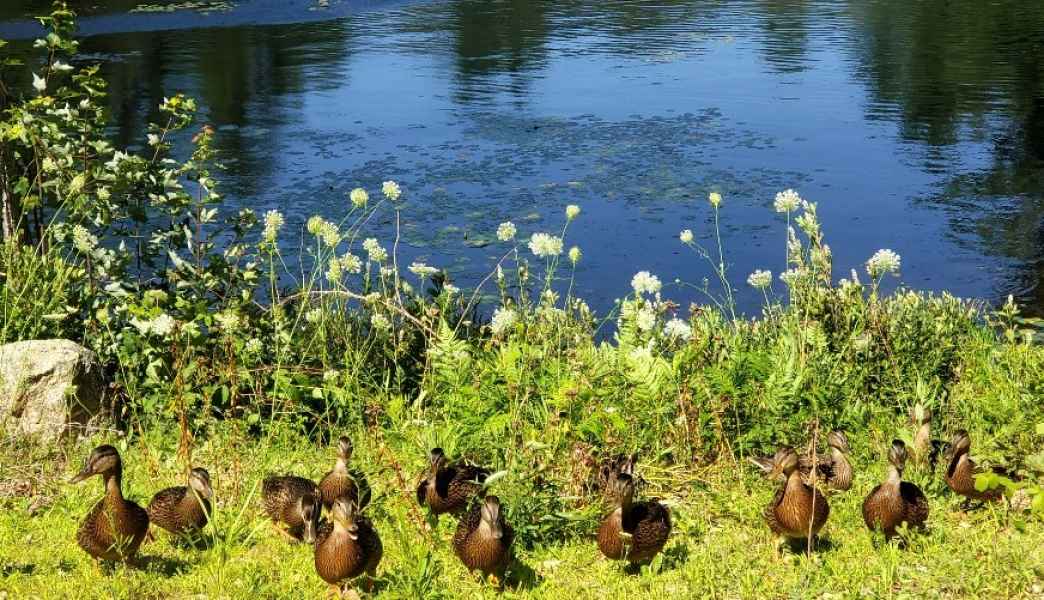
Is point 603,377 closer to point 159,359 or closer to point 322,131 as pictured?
point 159,359

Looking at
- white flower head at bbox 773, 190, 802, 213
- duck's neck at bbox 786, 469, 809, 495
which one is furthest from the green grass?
white flower head at bbox 773, 190, 802, 213

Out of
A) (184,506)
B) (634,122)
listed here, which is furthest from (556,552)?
(634,122)

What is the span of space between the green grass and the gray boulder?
204 millimetres

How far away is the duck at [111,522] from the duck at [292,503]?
0.55 metres

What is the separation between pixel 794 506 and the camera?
5227mm

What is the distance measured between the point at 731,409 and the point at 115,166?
3.83 metres

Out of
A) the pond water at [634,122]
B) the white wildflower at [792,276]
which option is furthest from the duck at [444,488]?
the pond water at [634,122]

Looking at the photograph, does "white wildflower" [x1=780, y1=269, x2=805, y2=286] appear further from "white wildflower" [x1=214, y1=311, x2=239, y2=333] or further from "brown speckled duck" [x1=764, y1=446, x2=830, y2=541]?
"white wildflower" [x1=214, y1=311, x2=239, y2=333]

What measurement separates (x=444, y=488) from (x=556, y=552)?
0.57 meters

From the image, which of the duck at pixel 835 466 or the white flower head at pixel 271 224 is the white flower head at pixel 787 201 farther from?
the white flower head at pixel 271 224

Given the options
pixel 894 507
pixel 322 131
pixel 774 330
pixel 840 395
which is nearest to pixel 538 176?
pixel 322 131

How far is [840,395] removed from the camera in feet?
22.3

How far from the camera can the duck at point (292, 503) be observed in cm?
510

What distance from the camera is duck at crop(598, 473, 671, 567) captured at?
5.12 meters
